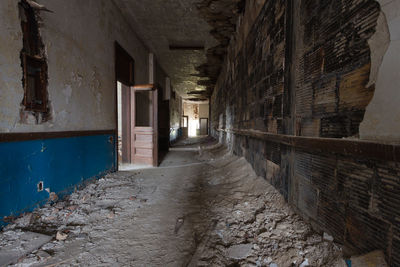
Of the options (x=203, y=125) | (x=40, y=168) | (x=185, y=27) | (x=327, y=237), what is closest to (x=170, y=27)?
(x=185, y=27)

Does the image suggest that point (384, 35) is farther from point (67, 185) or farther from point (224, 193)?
point (67, 185)

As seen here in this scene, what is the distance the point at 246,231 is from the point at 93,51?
3760 mm

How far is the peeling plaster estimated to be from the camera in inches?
33.1

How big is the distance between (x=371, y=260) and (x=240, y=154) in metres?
2.99

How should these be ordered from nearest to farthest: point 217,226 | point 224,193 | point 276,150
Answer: point 217,226, point 276,150, point 224,193

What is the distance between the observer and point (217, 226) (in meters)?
1.85

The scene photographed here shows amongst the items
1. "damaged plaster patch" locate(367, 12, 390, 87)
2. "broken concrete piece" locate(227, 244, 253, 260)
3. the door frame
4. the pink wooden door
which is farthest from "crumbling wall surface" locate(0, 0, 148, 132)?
"damaged plaster patch" locate(367, 12, 390, 87)

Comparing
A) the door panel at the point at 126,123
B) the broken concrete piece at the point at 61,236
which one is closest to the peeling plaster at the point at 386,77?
the broken concrete piece at the point at 61,236

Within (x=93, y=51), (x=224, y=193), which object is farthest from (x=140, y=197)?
(x=93, y=51)

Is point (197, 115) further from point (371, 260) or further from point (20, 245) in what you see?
point (371, 260)

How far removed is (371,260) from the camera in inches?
37.8

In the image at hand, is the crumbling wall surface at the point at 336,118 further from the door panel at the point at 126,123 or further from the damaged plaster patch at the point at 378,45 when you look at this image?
the door panel at the point at 126,123

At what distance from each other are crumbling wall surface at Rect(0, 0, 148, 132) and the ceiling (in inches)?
28.1

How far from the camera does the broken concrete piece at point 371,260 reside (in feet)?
3.03
